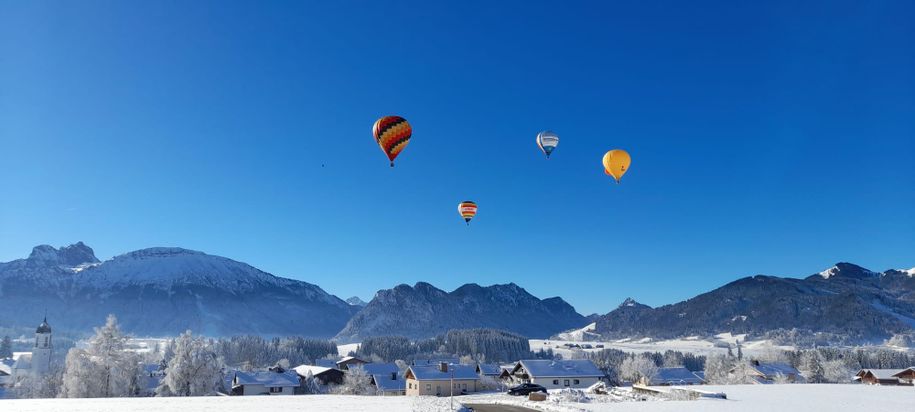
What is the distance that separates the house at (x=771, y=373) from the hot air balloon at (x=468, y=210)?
63212mm

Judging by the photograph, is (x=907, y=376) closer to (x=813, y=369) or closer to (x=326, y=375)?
(x=813, y=369)

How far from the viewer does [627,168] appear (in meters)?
68.3

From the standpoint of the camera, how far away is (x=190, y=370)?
6869 centimetres

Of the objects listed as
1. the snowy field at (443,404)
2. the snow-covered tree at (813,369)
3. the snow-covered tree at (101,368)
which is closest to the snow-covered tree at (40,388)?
the snow-covered tree at (101,368)

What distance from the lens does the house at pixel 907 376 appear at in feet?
286

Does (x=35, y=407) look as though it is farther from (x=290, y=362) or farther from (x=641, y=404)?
(x=290, y=362)

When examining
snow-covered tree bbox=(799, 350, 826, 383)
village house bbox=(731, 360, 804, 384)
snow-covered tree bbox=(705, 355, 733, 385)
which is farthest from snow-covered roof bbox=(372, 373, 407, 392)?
snow-covered tree bbox=(799, 350, 826, 383)

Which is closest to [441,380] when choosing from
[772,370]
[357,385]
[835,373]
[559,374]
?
[559,374]

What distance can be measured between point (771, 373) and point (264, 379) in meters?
86.9

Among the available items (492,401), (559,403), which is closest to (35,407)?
(492,401)

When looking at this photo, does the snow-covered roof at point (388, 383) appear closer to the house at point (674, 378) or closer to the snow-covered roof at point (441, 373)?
the snow-covered roof at point (441, 373)

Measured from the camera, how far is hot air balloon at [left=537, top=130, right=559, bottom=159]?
244 ft

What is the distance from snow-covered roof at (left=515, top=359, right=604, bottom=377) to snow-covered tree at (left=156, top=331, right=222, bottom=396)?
41028 mm

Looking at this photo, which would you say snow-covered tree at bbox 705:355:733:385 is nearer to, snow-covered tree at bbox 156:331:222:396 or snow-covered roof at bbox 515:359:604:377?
snow-covered roof at bbox 515:359:604:377
